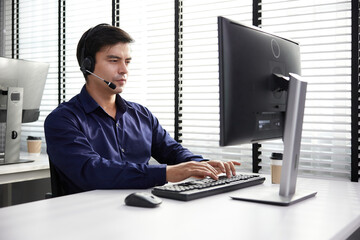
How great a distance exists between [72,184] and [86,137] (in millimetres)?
218

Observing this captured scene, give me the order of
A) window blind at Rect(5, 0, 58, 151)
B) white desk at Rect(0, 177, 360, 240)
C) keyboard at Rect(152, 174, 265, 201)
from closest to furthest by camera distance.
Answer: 1. white desk at Rect(0, 177, 360, 240)
2. keyboard at Rect(152, 174, 265, 201)
3. window blind at Rect(5, 0, 58, 151)

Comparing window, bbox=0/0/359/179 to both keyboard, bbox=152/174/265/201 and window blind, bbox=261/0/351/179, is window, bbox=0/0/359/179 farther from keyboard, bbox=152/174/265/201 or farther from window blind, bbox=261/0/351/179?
keyboard, bbox=152/174/265/201

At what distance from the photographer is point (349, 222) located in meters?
1.10

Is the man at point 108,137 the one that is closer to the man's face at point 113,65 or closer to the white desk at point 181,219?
the man's face at point 113,65

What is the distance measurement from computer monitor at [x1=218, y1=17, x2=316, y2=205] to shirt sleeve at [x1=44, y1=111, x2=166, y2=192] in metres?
0.45

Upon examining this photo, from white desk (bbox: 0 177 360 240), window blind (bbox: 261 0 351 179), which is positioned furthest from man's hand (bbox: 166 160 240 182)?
window blind (bbox: 261 0 351 179)

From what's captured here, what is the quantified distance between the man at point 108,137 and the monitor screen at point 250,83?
0.32m

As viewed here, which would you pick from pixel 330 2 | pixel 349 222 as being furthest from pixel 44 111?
pixel 349 222

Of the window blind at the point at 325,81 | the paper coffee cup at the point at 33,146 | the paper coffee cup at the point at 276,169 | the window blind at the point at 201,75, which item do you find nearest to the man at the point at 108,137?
the paper coffee cup at the point at 276,169

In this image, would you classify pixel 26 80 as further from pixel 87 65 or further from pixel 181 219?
pixel 181 219

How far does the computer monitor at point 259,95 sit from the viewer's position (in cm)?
121

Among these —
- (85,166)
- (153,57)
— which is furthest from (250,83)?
(153,57)

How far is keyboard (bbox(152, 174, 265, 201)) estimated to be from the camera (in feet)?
4.41

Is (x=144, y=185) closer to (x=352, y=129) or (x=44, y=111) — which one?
(x=352, y=129)
